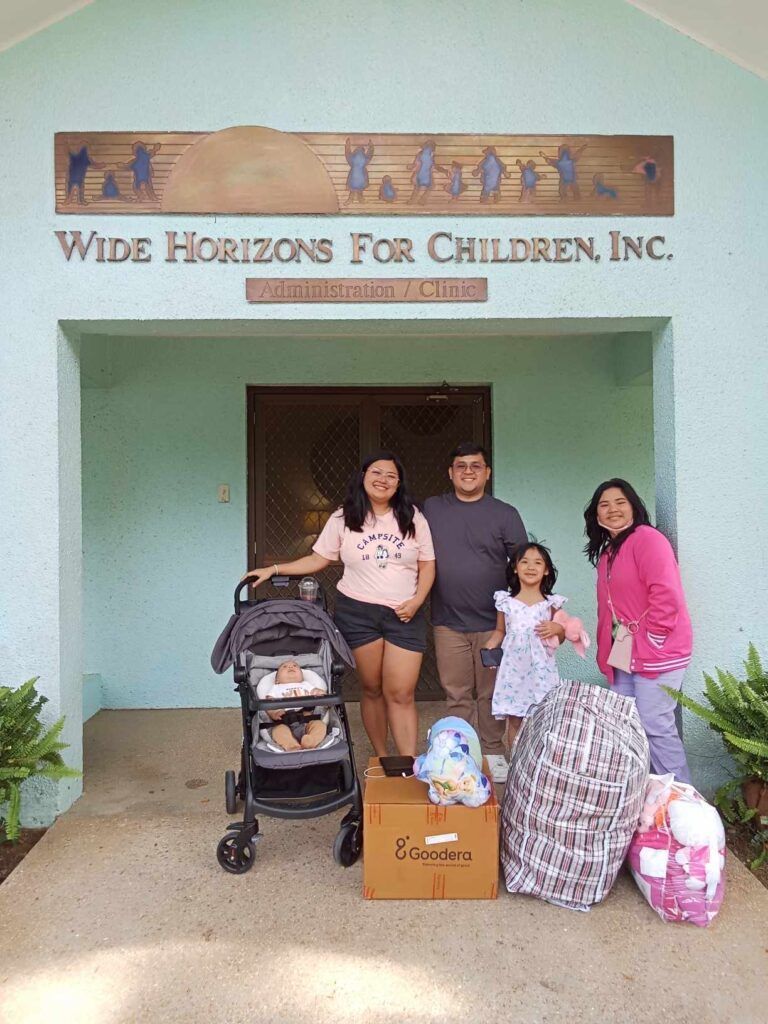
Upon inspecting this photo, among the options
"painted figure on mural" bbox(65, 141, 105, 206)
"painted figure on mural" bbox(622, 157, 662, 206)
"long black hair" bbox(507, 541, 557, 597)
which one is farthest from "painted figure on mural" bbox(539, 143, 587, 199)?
"painted figure on mural" bbox(65, 141, 105, 206)

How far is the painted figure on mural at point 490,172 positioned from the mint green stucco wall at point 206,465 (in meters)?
1.72

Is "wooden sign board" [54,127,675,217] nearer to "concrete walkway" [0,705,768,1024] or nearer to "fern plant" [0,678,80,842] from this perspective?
"fern plant" [0,678,80,842]

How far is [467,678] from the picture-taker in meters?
3.59

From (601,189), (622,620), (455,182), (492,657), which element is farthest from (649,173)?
(492,657)

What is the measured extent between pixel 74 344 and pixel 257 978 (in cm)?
302

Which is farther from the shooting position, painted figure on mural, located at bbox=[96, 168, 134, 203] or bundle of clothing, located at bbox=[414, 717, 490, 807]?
painted figure on mural, located at bbox=[96, 168, 134, 203]

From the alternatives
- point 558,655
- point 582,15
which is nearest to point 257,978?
point 558,655

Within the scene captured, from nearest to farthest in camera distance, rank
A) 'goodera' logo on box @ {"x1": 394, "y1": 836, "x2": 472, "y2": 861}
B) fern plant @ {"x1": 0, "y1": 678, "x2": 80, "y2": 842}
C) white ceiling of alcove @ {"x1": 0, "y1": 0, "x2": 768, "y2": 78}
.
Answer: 'goodera' logo on box @ {"x1": 394, "y1": 836, "x2": 472, "y2": 861}, fern plant @ {"x1": 0, "y1": 678, "x2": 80, "y2": 842}, white ceiling of alcove @ {"x1": 0, "y1": 0, "x2": 768, "y2": 78}

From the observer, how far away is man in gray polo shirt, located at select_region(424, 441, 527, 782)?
352 cm

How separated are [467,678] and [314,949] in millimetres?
1542

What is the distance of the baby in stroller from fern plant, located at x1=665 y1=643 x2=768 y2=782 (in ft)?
5.14

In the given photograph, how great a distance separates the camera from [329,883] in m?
2.77

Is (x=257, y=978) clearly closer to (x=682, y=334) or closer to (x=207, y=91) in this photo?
(x=682, y=334)

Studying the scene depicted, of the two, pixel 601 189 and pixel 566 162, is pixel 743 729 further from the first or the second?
pixel 566 162
